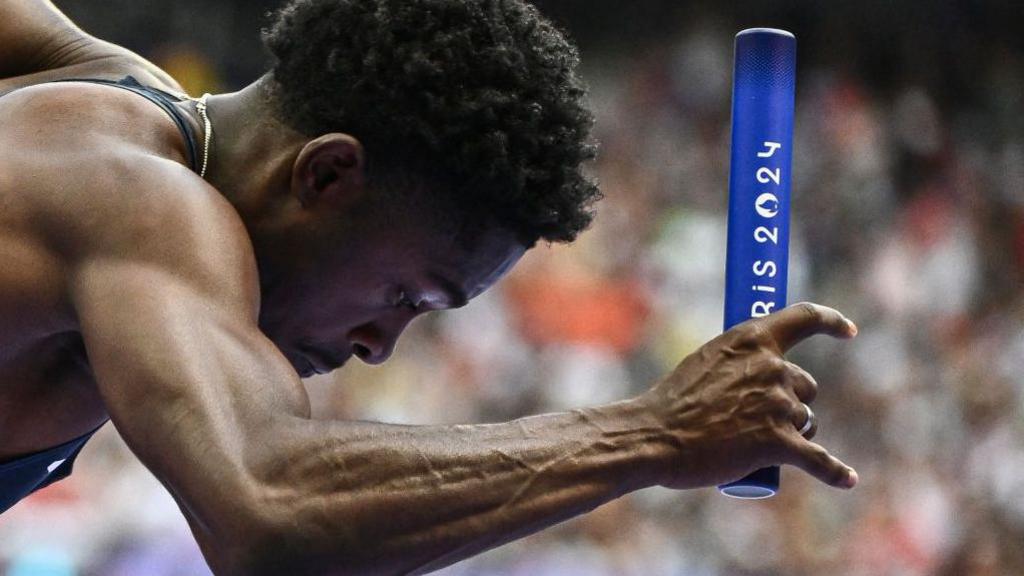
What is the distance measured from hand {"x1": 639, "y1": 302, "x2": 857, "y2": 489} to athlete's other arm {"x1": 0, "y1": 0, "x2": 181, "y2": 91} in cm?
90

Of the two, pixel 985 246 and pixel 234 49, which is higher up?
pixel 234 49

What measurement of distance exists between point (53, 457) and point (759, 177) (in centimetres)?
91

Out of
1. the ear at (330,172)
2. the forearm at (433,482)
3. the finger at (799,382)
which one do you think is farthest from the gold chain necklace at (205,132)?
the finger at (799,382)

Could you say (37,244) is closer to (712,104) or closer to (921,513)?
(921,513)

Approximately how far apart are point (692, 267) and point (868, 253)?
66 cm

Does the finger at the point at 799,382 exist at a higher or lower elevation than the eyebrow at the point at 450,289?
lower

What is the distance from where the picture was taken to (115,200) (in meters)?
1.43

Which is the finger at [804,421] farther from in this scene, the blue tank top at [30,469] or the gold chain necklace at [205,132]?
the blue tank top at [30,469]

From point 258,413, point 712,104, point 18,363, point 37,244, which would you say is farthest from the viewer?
point 712,104

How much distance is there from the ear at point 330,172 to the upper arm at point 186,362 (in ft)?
0.78

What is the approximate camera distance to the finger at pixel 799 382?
151 cm

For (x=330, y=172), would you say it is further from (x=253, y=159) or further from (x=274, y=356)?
(x=274, y=356)

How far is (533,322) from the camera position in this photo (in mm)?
4906

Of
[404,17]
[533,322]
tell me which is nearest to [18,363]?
[404,17]
